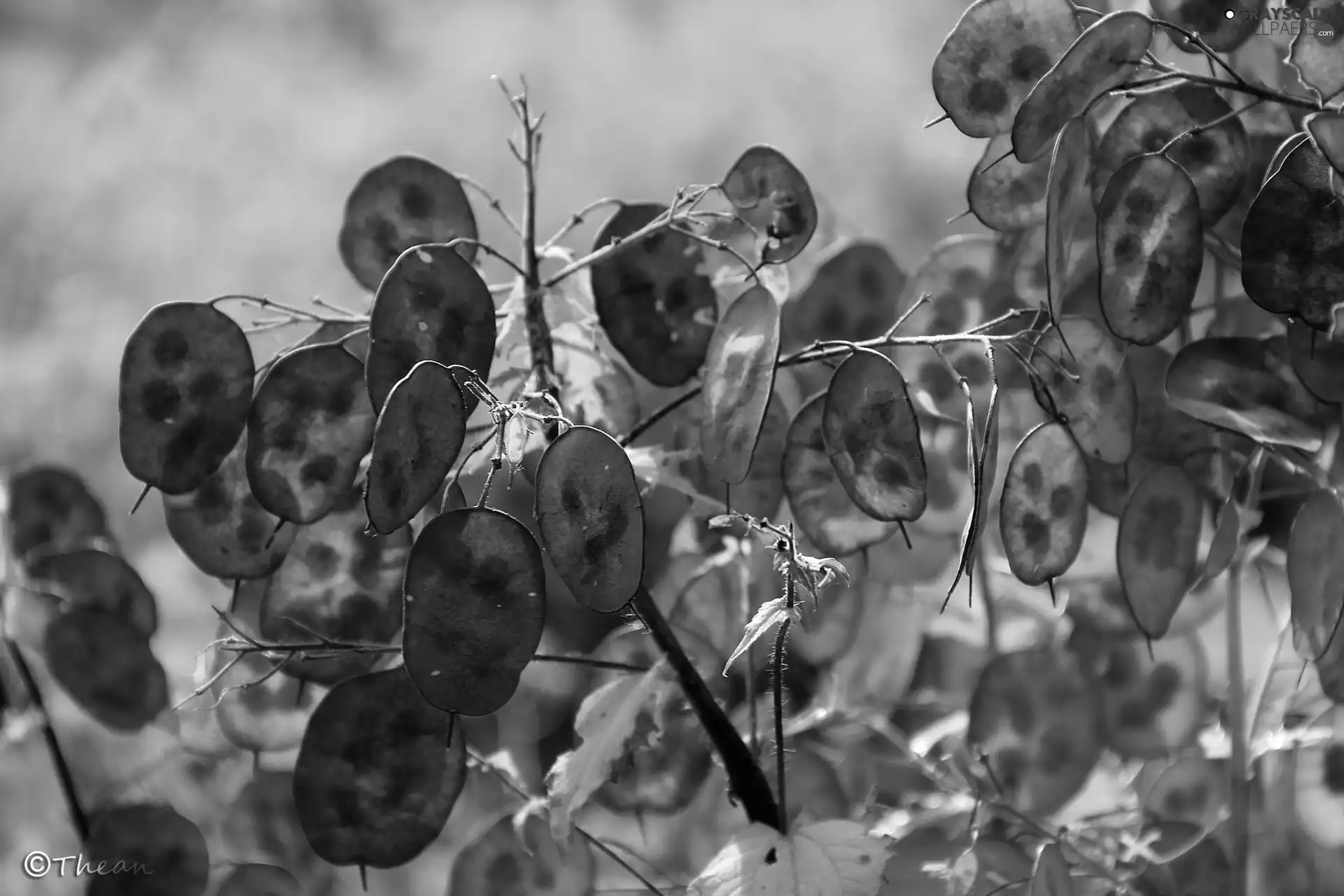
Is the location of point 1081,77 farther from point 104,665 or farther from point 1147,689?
point 104,665

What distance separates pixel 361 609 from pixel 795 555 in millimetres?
189

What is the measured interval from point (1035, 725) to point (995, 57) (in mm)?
261

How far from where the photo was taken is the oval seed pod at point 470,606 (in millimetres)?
326

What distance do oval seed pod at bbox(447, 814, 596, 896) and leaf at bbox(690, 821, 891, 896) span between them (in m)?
0.08

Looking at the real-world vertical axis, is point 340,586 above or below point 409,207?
below

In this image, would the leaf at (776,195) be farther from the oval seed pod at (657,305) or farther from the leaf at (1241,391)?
the leaf at (1241,391)

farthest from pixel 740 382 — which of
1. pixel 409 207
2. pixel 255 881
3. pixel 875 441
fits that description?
pixel 255 881

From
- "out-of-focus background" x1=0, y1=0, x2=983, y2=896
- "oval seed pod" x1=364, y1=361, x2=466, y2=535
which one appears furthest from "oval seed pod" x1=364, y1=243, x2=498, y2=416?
"out-of-focus background" x1=0, y1=0, x2=983, y2=896

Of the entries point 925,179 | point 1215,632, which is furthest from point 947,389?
point 925,179

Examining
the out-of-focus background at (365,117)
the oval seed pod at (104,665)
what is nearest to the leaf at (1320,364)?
the oval seed pod at (104,665)

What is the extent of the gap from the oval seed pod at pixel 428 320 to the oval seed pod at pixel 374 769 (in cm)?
10

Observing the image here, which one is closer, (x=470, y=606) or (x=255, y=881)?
(x=470, y=606)

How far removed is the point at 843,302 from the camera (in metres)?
0.54

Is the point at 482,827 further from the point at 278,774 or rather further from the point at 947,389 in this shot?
the point at 947,389
